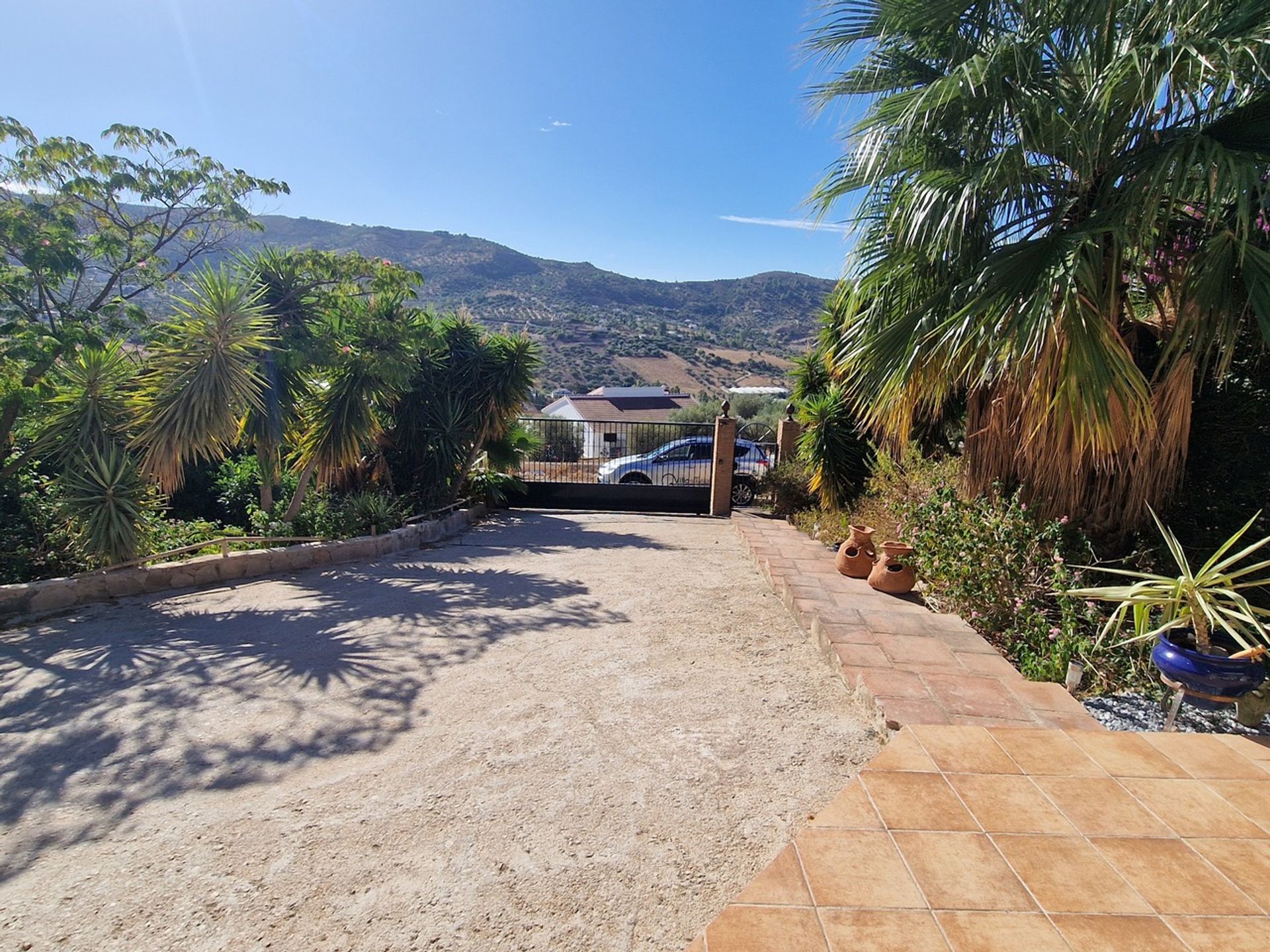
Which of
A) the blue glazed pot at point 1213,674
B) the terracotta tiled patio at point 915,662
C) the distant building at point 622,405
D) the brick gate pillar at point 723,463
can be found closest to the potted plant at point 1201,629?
the blue glazed pot at point 1213,674

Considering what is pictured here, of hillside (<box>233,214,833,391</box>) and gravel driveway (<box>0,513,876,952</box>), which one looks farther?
hillside (<box>233,214,833,391</box>)

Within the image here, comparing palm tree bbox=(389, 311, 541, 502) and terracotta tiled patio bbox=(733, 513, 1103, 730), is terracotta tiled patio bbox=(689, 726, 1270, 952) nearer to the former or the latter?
terracotta tiled patio bbox=(733, 513, 1103, 730)

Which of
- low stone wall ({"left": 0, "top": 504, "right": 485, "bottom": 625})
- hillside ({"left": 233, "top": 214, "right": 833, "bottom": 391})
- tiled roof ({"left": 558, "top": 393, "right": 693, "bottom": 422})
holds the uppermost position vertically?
hillside ({"left": 233, "top": 214, "right": 833, "bottom": 391})

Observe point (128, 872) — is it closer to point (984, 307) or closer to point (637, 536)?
point (984, 307)

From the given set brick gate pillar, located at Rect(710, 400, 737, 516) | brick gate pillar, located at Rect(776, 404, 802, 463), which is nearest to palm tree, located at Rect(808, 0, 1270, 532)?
brick gate pillar, located at Rect(776, 404, 802, 463)

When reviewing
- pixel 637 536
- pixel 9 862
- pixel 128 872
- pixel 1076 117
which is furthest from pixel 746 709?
pixel 637 536

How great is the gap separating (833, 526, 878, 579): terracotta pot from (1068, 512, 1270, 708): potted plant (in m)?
2.29

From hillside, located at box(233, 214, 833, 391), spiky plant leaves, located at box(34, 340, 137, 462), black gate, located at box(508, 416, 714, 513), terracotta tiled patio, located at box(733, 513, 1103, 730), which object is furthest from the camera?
hillside, located at box(233, 214, 833, 391)

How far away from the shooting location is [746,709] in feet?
11.4

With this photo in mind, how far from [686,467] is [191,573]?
26.5 feet

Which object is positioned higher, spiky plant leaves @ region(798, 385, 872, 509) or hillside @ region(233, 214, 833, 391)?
hillside @ region(233, 214, 833, 391)

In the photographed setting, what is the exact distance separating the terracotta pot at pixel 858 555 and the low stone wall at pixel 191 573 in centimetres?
515

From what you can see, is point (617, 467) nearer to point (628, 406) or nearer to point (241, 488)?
point (241, 488)

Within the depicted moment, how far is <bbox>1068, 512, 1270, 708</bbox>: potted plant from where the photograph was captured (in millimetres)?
2777
